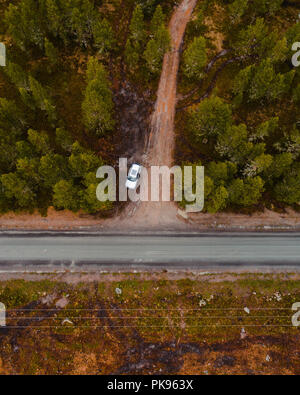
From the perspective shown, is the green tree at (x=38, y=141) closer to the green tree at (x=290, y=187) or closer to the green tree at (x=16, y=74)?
the green tree at (x=16, y=74)

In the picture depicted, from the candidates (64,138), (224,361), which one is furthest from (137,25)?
(224,361)

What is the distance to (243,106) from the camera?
5344cm

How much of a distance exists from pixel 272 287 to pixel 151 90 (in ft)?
139

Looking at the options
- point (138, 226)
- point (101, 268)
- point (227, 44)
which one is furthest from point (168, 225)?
point (227, 44)

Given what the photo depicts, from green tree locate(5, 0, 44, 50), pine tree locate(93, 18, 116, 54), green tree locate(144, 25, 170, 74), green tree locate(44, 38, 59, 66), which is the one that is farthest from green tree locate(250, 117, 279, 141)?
green tree locate(5, 0, 44, 50)

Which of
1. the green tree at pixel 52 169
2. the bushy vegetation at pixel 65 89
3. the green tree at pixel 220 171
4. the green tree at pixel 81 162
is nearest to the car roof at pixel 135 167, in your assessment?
the bushy vegetation at pixel 65 89

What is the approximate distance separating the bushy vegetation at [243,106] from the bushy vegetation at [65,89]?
1027 centimetres

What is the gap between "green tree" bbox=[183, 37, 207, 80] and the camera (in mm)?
46875

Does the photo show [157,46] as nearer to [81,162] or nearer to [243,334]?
[81,162]

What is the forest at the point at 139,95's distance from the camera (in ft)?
136

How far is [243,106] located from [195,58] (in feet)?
44.1

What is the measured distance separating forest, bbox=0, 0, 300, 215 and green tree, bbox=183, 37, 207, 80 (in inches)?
8.2

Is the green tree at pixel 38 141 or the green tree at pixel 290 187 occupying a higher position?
the green tree at pixel 38 141
